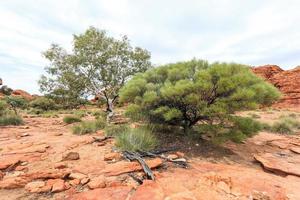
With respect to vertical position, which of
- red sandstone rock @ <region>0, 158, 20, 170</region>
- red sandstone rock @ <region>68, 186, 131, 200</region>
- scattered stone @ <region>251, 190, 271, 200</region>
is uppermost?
red sandstone rock @ <region>0, 158, 20, 170</region>

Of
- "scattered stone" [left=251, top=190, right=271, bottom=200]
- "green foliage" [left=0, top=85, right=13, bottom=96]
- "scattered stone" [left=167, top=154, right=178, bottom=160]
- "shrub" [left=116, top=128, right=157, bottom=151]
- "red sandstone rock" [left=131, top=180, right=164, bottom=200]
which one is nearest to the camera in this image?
"red sandstone rock" [left=131, top=180, right=164, bottom=200]

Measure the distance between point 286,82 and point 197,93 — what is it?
3719cm

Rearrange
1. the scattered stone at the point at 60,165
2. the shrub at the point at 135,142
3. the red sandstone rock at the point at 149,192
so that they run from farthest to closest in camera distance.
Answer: the shrub at the point at 135,142 → the scattered stone at the point at 60,165 → the red sandstone rock at the point at 149,192

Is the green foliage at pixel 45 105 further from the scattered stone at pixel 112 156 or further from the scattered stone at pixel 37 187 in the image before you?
the scattered stone at pixel 37 187

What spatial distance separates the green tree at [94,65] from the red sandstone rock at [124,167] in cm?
890

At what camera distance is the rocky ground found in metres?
3.62

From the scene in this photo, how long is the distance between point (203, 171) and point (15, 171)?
4166 millimetres

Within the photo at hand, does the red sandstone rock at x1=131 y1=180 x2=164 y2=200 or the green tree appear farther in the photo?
the green tree

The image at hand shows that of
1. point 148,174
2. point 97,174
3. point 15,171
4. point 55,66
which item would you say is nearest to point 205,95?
point 148,174

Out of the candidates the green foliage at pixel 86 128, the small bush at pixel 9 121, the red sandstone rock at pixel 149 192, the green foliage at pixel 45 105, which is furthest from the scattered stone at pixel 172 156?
the green foliage at pixel 45 105

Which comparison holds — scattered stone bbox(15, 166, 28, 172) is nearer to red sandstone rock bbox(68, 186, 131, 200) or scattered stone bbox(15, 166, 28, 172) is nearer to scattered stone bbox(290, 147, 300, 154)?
red sandstone rock bbox(68, 186, 131, 200)

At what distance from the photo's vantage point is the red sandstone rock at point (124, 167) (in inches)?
173

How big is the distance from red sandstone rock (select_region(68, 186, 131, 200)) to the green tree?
9910mm

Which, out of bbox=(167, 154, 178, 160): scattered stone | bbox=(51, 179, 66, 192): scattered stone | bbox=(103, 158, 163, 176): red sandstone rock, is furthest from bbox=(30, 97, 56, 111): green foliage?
bbox=(51, 179, 66, 192): scattered stone
